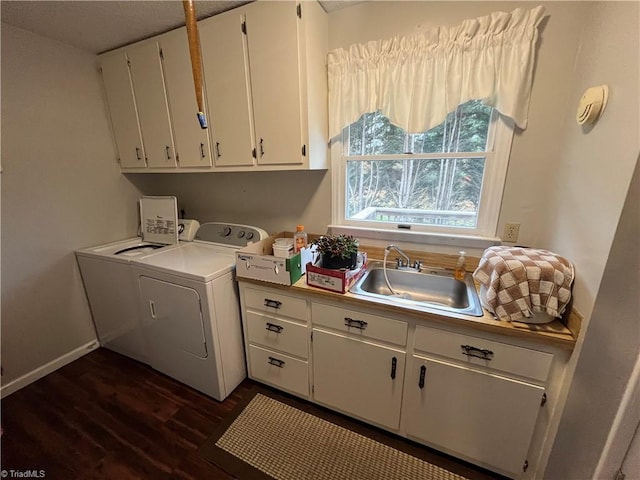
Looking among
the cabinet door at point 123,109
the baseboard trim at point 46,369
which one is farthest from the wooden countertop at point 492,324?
the baseboard trim at point 46,369

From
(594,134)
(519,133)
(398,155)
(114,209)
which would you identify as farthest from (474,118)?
(114,209)

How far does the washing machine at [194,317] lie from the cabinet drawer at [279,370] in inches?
5.0

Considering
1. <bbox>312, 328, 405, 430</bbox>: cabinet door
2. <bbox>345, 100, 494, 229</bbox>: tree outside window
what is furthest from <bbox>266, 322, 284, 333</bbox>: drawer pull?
<bbox>345, 100, 494, 229</bbox>: tree outside window

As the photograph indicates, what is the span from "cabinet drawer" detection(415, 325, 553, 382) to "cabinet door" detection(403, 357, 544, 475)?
0.05 metres

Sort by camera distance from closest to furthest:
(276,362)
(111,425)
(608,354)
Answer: (608,354) < (111,425) < (276,362)

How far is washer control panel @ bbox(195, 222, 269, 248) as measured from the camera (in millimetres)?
1988

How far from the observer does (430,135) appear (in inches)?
62.5

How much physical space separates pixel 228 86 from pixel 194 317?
1.44 metres

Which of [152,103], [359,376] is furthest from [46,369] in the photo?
[359,376]

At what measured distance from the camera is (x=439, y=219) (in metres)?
1.68

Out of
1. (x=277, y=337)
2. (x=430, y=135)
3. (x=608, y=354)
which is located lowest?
(x=277, y=337)

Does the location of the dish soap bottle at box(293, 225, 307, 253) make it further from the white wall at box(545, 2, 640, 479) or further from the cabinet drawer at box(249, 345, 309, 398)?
the white wall at box(545, 2, 640, 479)

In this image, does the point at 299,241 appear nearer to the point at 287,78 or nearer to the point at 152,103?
the point at 287,78

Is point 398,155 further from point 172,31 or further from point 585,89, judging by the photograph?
point 172,31
